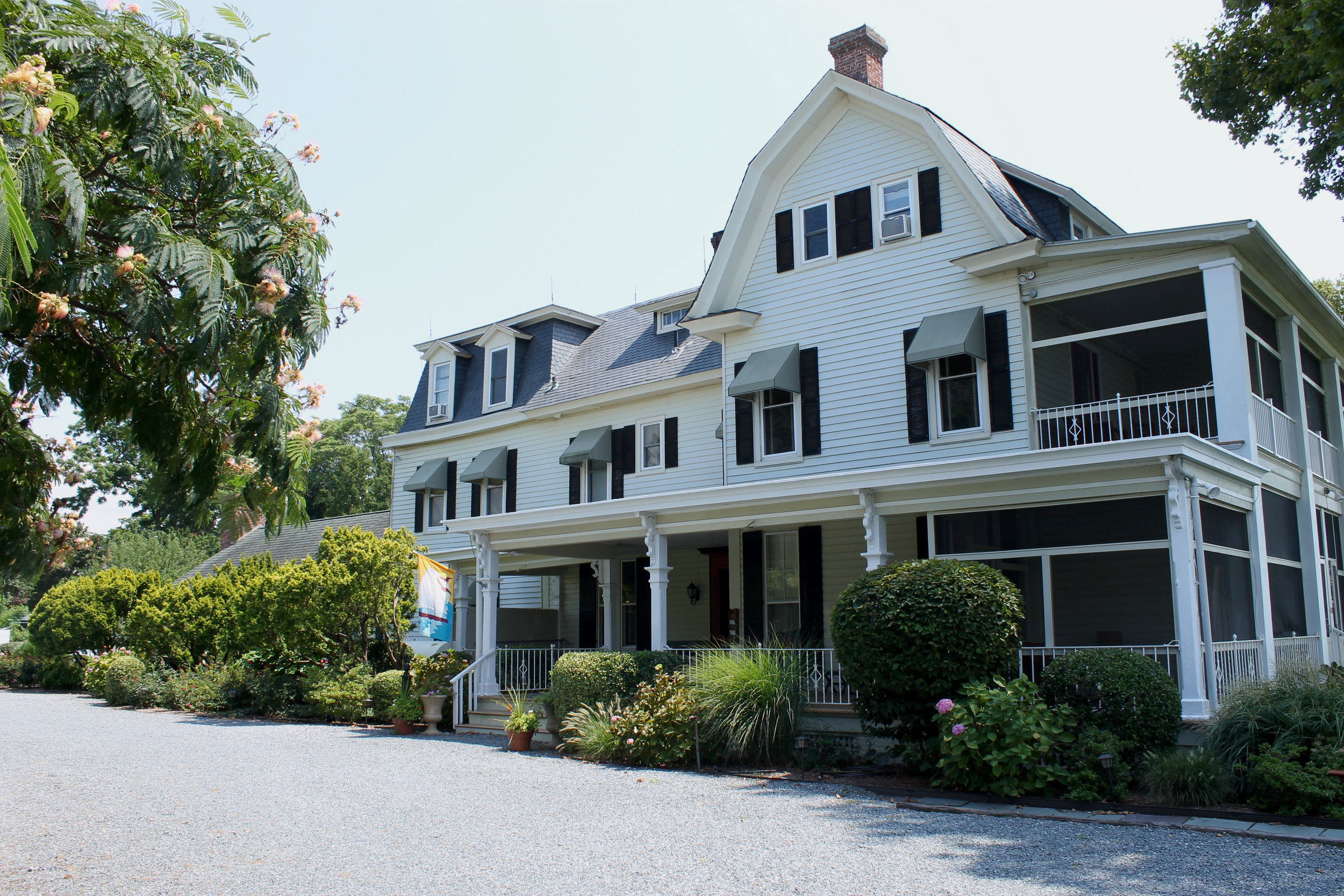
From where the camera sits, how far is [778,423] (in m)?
16.1

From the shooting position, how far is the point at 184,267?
475 centimetres

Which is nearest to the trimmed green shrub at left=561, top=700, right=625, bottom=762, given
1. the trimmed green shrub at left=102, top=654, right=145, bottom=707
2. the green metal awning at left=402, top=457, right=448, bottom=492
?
the green metal awning at left=402, top=457, right=448, bottom=492

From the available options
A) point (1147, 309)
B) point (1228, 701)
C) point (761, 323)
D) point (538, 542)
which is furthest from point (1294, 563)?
point (538, 542)

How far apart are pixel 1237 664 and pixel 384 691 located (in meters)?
12.7

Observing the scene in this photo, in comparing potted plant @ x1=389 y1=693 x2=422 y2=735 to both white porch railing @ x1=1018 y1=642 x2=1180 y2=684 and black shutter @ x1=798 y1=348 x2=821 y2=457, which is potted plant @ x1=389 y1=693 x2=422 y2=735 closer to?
black shutter @ x1=798 y1=348 x2=821 y2=457

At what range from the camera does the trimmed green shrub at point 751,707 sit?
11.4m

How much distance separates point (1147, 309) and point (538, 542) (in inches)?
401

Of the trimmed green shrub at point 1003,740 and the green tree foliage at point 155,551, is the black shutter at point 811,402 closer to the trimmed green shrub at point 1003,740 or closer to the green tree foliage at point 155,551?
the trimmed green shrub at point 1003,740

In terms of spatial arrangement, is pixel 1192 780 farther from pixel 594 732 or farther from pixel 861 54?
pixel 861 54

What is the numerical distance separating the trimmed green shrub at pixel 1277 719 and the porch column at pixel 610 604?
1021cm

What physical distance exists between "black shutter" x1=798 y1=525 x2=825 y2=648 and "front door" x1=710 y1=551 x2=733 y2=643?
10.1 feet

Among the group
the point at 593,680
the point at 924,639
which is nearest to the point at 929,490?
the point at 924,639

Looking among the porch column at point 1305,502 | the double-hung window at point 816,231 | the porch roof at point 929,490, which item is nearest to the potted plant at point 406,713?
the porch roof at point 929,490

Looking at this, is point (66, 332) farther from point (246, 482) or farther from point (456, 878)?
point (456, 878)
